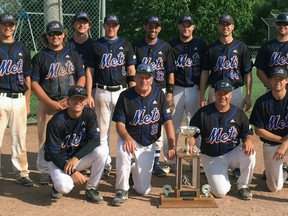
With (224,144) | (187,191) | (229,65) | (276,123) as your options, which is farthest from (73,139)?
(276,123)

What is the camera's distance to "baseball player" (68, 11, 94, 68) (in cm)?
579

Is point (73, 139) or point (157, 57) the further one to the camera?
point (157, 57)

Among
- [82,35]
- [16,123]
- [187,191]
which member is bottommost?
[187,191]

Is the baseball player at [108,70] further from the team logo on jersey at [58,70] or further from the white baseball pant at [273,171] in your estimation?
the white baseball pant at [273,171]

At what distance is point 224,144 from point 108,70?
172 centimetres

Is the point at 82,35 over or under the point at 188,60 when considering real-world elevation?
over

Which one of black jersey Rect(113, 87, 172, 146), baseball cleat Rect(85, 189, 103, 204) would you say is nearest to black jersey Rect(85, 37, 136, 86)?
black jersey Rect(113, 87, 172, 146)

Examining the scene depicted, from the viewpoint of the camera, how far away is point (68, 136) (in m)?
4.95

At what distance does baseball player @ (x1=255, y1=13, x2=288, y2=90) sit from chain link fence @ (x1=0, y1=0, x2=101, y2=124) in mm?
3486

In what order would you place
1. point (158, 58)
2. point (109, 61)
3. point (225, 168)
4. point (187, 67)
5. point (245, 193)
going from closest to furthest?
point (245, 193) → point (225, 168) → point (109, 61) → point (158, 58) → point (187, 67)

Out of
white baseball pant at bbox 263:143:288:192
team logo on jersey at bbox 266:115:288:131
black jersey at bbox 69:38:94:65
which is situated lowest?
white baseball pant at bbox 263:143:288:192

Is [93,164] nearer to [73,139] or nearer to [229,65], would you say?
[73,139]

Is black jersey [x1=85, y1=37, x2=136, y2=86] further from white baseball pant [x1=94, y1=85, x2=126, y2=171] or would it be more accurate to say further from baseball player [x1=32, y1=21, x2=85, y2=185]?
baseball player [x1=32, y1=21, x2=85, y2=185]

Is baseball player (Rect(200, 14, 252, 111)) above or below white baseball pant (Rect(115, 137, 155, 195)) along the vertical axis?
above
